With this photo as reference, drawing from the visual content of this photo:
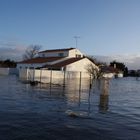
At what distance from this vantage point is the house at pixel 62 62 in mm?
75481

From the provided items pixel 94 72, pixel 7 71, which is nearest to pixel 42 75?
pixel 94 72

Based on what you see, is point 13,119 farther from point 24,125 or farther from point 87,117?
point 87,117

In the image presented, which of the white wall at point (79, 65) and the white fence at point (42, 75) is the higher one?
the white wall at point (79, 65)

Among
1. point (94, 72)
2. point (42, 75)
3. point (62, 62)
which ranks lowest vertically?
point (42, 75)

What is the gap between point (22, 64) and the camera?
3529 inches

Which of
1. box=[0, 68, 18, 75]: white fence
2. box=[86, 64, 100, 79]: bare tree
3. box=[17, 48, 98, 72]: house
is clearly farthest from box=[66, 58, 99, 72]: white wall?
box=[0, 68, 18, 75]: white fence

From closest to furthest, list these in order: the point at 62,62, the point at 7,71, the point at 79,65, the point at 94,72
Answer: the point at 94,72
the point at 79,65
the point at 62,62
the point at 7,71

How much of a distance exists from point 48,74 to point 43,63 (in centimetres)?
2094

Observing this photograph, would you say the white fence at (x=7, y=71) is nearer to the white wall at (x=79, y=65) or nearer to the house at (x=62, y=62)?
the house at (x=62, y=62)

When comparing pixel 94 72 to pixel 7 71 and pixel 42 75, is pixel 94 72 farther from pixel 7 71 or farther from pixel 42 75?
pixel 7 71

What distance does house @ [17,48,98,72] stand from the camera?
75481 mm

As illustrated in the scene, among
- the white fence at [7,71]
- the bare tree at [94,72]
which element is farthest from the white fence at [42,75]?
the white fence at [7,71]

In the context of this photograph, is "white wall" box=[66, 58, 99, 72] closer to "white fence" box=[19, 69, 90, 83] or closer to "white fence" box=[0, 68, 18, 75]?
"white fence" box=[19, 69, 90, 83]

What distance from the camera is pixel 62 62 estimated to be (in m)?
79.3
